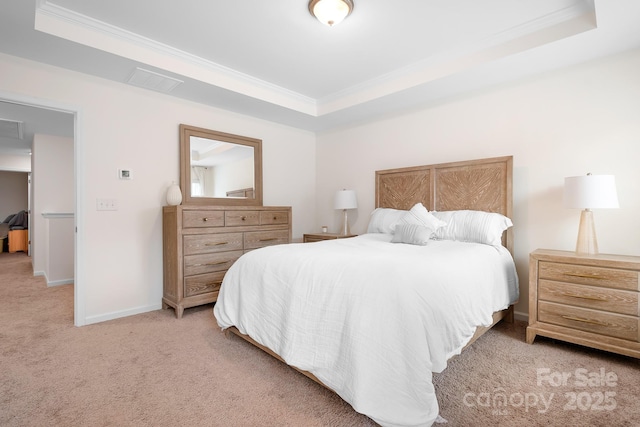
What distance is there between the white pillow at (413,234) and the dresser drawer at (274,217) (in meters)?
1.61

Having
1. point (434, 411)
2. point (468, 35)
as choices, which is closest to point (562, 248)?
point (468, 35)

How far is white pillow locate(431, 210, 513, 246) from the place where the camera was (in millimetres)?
2658

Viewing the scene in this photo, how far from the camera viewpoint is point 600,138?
99.6 inches

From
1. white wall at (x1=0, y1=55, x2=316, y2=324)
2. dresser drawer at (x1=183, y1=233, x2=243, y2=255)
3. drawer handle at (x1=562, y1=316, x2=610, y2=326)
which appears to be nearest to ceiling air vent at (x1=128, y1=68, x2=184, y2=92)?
white wall at (x1=0, y1=55, x2=316, y2=324)

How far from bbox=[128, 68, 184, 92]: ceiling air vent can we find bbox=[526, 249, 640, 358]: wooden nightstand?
12.0 feet

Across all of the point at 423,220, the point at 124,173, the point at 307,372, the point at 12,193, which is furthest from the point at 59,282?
the point at 12,193

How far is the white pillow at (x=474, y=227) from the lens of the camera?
2.66 m

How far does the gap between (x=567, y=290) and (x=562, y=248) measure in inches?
25.2

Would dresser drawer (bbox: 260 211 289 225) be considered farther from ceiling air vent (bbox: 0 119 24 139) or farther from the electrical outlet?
ceiling air vent (bbox: 0 119 24 139)

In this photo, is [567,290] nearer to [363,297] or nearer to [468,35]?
[363,297]

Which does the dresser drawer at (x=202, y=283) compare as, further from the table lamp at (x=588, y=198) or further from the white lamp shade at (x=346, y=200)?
the table lamp at (x=588, y=198)

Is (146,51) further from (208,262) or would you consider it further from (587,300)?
(587,300)

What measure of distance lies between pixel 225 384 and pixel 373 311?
1066mm

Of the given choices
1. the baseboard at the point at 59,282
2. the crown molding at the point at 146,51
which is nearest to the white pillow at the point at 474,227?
the crown molding at the point at 146,51
